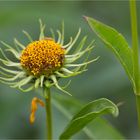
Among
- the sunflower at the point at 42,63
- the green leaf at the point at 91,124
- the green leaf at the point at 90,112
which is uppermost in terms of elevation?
the sunflower at the point at 42,63

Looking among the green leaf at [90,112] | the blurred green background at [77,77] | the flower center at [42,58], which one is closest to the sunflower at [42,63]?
the flower center at [42,58]

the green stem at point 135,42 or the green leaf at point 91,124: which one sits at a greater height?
the green stem at point 135,42

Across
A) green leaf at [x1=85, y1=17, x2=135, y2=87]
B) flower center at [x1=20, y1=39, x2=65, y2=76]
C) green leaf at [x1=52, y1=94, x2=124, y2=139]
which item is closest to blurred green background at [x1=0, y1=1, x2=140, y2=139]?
green leaf at [x1=52, y1=94, x2=124, y2=139]

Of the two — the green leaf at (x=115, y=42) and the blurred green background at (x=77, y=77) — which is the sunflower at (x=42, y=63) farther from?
the blurred green background at (x=77, y=77)

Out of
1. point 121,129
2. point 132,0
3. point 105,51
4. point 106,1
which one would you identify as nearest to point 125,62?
point 132,0

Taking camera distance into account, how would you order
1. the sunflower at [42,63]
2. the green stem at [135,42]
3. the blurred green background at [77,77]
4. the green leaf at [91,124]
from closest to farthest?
1. the green stem at [135,42]
2. the sunflower at [42,63]
3. the green leaf at [91,124]
4. the blurred green background at [77,77]

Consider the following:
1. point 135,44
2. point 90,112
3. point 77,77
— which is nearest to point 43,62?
point 90,112

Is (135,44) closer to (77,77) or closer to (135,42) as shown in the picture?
(135,42)
